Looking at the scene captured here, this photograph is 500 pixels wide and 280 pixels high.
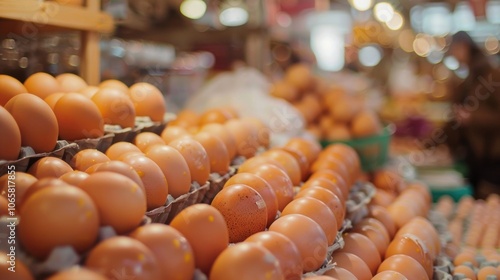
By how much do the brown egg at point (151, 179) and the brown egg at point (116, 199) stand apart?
0.22 m

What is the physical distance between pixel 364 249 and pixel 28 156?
1236 mm

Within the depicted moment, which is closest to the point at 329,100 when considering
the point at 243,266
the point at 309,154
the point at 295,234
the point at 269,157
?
the point at 309,154

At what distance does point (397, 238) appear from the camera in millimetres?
2072

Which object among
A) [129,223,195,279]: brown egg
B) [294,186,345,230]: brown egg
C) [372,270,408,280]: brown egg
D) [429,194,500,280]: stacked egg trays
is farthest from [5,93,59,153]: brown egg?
[429,194,500,280]: stacked egg trays

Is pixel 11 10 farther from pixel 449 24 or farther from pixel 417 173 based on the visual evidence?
pixel 449 24

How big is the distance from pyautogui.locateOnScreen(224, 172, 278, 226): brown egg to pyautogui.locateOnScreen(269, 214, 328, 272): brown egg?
0.16 meters

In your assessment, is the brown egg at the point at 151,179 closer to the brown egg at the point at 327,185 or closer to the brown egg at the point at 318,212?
the brown egg at the point at 318,212

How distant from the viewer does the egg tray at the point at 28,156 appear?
4.88 ft

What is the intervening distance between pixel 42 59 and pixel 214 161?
1.39 metres

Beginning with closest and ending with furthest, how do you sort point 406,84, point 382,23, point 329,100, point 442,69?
point 329,100, point 382,23, point 442,69, point 406,84

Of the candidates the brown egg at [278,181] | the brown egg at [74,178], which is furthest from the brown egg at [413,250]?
the brown egg at [74,178]

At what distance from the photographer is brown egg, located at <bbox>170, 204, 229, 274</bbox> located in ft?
4.49

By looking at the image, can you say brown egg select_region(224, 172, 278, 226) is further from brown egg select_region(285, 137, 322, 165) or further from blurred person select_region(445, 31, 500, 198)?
blurred person select_region(445, 31, 500, 198)

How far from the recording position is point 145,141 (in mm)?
1980
